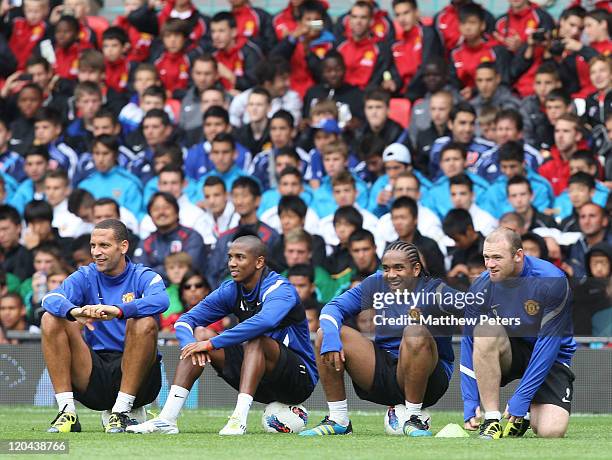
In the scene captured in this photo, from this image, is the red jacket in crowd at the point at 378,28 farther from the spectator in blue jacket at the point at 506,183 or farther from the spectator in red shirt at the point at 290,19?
the spectator in blue jacket at the point at 506,183

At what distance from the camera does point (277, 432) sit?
33.0 ft

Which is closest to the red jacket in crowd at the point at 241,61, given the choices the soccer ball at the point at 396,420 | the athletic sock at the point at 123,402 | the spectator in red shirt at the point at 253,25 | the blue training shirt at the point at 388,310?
the spectator in red shirt at the point at 253,25

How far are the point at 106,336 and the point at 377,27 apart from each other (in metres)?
8.69

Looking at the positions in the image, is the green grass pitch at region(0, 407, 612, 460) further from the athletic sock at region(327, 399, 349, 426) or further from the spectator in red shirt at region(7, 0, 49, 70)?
the spectator in red shirt at region(7, 0, 49, 70)

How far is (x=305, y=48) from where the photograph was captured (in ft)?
58.0

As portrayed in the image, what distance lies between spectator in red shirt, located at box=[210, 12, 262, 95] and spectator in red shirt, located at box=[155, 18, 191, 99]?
43cm

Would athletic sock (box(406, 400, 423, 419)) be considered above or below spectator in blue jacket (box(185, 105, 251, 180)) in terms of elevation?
below

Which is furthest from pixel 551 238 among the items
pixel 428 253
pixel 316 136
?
pixel 316 136

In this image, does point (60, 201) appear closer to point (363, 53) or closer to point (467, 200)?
point (363, 53)

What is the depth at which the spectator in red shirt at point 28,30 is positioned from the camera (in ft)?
64.0

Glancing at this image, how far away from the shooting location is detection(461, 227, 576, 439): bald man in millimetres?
9250

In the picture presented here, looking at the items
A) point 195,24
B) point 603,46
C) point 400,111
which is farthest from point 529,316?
point 195,24

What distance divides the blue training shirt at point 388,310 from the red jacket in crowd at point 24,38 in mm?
10929

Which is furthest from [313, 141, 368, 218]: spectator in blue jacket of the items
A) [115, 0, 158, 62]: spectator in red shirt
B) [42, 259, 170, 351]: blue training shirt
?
[42, 259, 170, 351]: blue training shirt
